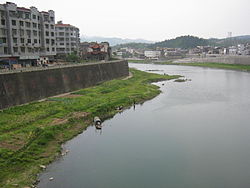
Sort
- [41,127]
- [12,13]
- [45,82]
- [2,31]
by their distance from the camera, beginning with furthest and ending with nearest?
1. [12,13]
2. [2,31]
3. [45,82]
4. [41,127]

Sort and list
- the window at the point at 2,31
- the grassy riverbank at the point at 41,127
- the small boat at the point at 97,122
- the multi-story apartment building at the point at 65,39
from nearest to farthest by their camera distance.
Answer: the grassy riverbank at the point at 41,127
the small boat at the point at 97,122
the window at the point at 2,31
the multi-story apartment building at the point at 65,39

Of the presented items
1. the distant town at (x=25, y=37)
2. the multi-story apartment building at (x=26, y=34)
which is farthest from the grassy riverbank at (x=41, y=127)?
the multi-story apartment building at (x=26, y=34)

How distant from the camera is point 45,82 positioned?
30.1 meters

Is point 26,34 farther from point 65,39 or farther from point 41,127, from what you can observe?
point 41,127

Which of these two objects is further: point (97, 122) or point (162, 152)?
point (97, 122)

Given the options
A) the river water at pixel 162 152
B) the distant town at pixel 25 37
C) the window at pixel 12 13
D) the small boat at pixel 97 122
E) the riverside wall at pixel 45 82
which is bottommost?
the river water at pixel 162 152

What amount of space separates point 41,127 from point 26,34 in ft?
70.0

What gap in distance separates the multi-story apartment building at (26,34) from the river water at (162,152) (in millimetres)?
17365

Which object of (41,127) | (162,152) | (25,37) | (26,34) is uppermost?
(26,34)

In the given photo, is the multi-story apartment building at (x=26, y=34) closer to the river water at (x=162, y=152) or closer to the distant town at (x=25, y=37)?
the distant town at (x=25, y=37)

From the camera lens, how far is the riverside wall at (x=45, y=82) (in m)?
24.6

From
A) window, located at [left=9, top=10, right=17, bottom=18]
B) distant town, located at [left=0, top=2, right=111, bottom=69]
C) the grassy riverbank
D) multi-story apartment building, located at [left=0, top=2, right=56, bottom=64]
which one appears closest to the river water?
the grassy riverbank

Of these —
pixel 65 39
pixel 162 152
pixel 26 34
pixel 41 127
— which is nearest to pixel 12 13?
pixel 26 34

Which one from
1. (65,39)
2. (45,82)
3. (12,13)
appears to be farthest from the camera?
(65,39)
